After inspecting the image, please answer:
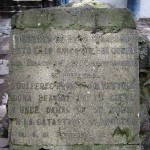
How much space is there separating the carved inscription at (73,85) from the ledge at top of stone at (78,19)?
0.05m

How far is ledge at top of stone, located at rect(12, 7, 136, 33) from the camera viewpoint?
10.6 feet

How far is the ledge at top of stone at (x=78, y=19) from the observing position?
3.23 metres

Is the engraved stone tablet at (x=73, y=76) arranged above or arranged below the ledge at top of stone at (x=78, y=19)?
below

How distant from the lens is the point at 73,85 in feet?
10.7

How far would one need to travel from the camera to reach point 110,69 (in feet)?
10.6

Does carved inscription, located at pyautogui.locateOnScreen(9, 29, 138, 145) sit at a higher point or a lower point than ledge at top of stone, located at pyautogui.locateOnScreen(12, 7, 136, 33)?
lower

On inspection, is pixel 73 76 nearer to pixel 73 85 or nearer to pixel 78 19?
pixel 73 85

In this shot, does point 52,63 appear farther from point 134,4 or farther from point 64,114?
point 134,4

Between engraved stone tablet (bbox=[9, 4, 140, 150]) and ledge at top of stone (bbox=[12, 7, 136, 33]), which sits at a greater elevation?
ledge at top of stone (bbox=[12, 7, 136, 33])

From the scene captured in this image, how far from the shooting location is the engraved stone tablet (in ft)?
10.6

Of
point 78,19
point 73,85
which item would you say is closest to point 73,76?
point 73,85

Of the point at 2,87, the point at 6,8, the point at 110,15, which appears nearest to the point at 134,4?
the point at 6,8

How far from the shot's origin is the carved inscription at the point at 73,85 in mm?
3246

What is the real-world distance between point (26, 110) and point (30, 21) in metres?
0.68
